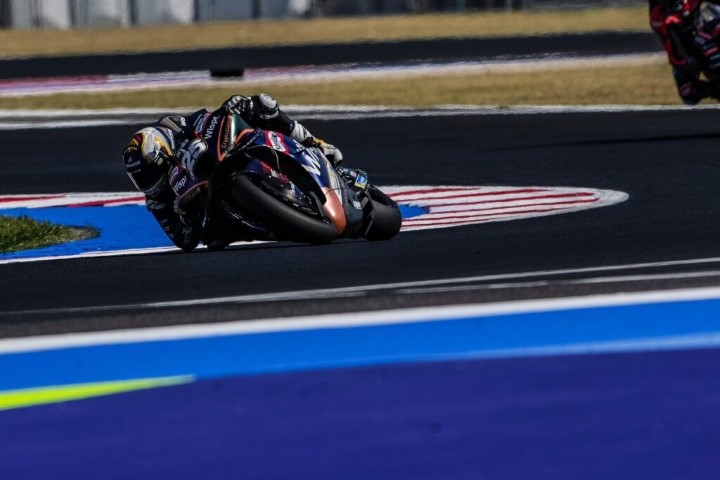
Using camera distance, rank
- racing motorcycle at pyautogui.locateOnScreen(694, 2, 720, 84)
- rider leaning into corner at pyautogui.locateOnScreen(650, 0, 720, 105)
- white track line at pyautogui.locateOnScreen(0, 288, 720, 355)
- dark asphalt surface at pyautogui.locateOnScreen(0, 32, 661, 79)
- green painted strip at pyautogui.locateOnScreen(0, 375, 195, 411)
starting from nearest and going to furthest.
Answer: green painted strip at pyautogui.locateOnScreen(0, 375, 195, 411) < white track line at pyautogui.locateOnScreen(0, 288, 720, 355) < racing motorcycle at pyautogui.locateOnScreen(694, 2, 720, 84) < rider leaning into corner at pyautogui.locateOnScreen(650, 0, 720, 105) < dark asphalt surface at pyautogui.locateOnScreen(0, 32, 661, 79)

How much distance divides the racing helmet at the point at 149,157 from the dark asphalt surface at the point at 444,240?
424 millimetres

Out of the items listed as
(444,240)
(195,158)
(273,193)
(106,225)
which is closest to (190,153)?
(195,158)

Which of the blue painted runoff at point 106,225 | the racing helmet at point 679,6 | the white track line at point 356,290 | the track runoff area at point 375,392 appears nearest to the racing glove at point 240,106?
the blue painted runoff at point 106,225

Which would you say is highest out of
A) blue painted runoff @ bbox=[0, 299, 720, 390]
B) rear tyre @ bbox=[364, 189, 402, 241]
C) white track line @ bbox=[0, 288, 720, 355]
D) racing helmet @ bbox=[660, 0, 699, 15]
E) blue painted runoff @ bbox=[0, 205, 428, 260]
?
blue painted runoff @ bbox=[0, 299, 720, 390]

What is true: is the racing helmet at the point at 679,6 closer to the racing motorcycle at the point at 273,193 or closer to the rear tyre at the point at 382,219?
the rear tyre at the point at 382,219

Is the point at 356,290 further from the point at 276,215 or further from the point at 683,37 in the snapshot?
the point at 683,37

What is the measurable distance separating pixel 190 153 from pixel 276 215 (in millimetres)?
800

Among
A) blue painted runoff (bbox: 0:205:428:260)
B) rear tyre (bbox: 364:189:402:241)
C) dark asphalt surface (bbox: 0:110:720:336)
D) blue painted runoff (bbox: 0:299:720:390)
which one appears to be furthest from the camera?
blue painted runoff (bbox: 0:205:428:260)

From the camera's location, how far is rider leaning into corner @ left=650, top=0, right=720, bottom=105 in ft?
46.5

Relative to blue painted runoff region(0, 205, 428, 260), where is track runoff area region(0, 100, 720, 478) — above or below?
above

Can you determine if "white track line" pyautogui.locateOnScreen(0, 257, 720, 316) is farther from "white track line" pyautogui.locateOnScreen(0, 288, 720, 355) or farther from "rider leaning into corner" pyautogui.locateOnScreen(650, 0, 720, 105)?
"rider leaning into corner" pyautogui.locateOnScreen(650, 0, 720, 105)

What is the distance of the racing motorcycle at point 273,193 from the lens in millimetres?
7840

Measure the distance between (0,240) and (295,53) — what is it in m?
13.1

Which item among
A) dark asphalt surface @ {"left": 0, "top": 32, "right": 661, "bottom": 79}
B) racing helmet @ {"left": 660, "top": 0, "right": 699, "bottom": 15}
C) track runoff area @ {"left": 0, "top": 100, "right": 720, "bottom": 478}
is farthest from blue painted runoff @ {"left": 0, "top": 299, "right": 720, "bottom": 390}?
dark asphalt surface @ {"left": 0, "top": 32, "right": 661, "bottom": 79}
